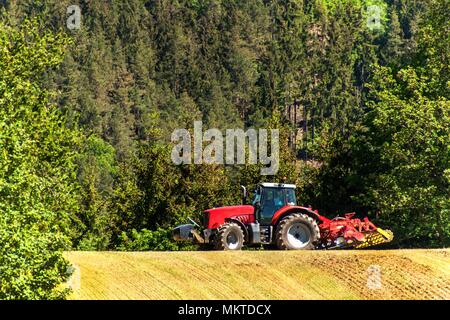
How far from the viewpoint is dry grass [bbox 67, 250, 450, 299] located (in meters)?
25.0

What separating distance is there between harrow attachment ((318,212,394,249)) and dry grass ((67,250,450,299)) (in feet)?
7.54

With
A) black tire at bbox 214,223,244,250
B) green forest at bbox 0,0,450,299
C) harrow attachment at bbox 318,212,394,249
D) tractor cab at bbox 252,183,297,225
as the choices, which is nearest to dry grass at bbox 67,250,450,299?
black tire at bbox 214,223,244,250

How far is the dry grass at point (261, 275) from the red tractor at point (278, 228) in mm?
1771

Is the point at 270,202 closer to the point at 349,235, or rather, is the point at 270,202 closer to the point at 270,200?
the point at 270,200

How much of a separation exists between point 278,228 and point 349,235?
2.82 m

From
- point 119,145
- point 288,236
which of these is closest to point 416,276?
point 288,236

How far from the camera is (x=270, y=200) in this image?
31797 mm

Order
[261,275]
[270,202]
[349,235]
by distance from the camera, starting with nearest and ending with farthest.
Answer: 1. [261,275]
2. [270,202]
3. [349,235]

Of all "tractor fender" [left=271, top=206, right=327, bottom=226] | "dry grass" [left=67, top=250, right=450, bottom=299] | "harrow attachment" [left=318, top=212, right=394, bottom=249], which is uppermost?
"tractor fender" [left=271, top=206, right=327, bottom=226]

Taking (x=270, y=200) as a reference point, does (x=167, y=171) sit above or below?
below

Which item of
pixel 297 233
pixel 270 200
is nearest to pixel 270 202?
pixel 270 200

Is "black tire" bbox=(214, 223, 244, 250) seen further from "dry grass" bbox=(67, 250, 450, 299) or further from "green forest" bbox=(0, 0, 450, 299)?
"green forest" bbox=(0, 0, 450, 299)

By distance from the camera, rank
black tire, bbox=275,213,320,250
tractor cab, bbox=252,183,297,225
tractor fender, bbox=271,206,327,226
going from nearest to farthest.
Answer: black tire, bbox=275,213,320,250 < tractor fender, bbox=271,206,327,226 < tractor cab, bbox=252,183,297,225

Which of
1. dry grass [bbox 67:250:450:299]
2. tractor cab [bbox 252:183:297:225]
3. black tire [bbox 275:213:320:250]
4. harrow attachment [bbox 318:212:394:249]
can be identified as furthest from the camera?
harrow attachment [bbox 318:212:394:249]
